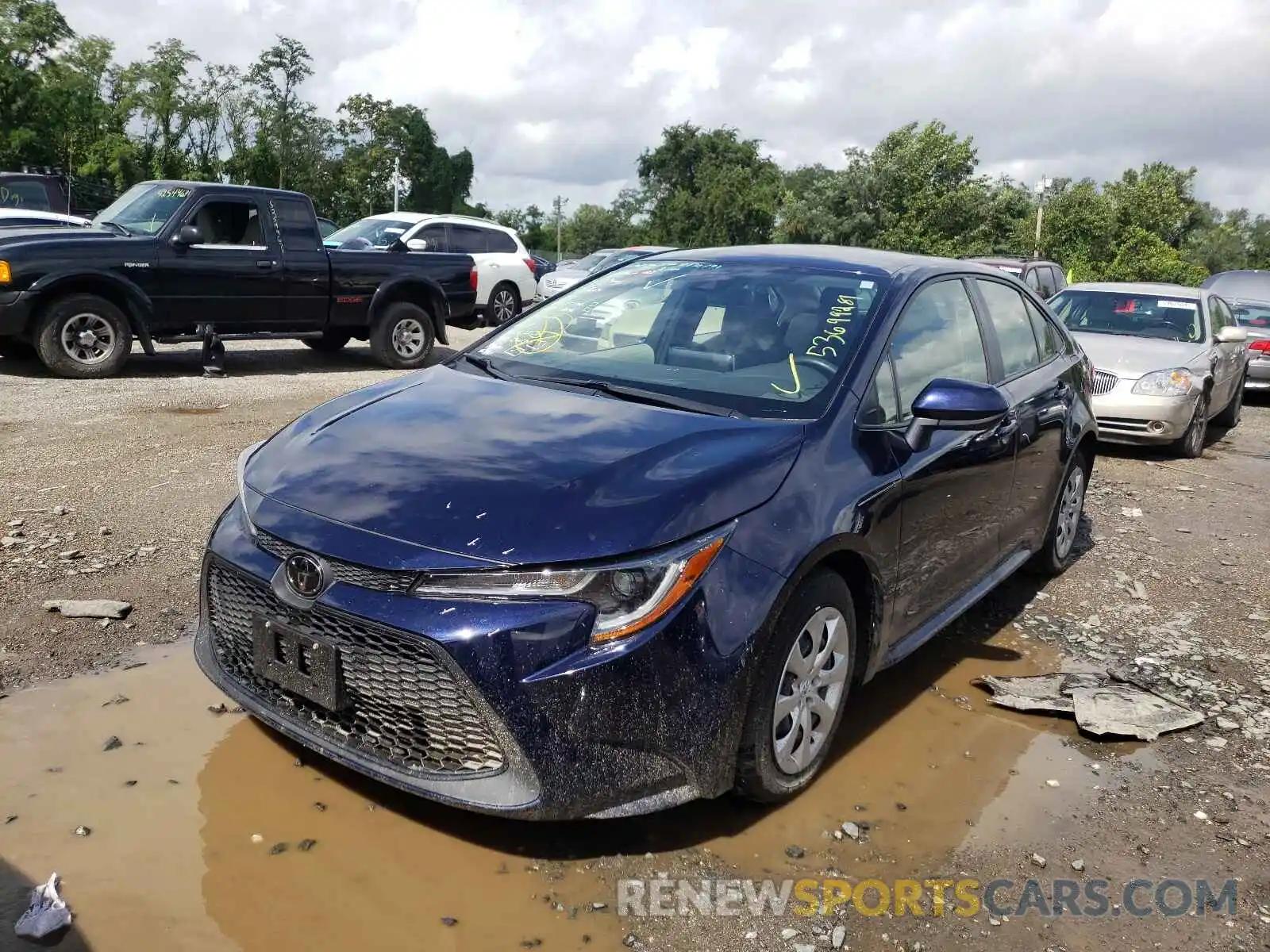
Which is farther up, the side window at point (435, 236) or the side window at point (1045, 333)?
the side window at point (435, 236)

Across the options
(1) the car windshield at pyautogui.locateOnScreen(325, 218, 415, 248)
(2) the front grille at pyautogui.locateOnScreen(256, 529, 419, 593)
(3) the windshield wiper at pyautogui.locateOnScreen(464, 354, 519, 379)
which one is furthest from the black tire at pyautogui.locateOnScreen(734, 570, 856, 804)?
(1) the car windshield at pyautogui.locateOnScreen(325, 218, 415, 248)

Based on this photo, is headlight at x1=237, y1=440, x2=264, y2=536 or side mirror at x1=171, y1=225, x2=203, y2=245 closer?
headlight at x1=237, y1=440, x2=264, y2=536

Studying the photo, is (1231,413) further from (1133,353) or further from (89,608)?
(89,608)

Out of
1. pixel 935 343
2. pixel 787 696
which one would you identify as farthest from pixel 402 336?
pixel 787 696

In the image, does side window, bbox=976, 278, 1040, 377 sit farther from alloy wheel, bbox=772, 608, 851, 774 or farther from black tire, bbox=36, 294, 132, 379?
black tire, bbox=36, 294, 132, 379

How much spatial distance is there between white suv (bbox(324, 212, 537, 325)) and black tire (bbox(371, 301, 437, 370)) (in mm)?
3349

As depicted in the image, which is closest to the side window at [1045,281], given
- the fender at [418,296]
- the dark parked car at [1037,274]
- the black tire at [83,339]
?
the dark parked car at [1037,274]

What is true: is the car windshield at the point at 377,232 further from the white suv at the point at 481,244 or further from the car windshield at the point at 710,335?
the car windshield at the point at 710,335

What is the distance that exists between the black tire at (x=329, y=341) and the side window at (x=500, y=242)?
4086 millimetres

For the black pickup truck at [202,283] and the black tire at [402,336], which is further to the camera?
the black tire at [402,336]

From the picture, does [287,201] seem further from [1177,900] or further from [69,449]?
[1177,900]

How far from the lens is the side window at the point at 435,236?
15383 millimetres

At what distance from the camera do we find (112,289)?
965 centimetres

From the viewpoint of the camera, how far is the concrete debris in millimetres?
4168
